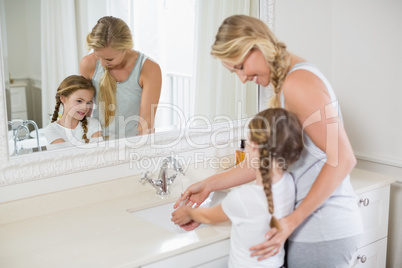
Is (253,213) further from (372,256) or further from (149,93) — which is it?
(372,256)

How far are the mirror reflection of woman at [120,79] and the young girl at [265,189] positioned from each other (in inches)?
23.3

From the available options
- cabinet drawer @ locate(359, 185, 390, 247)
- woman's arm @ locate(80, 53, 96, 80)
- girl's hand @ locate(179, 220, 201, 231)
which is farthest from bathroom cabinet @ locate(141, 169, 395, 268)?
woman's arm @ locate(80, 53, 96, 80)

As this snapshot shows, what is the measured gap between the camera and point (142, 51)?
75.3 inches

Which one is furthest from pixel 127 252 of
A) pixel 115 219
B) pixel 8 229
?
pixel 8 229

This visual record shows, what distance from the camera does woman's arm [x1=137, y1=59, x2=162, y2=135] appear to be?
196cm

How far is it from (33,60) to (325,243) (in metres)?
1.10

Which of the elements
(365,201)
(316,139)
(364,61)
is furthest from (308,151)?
(364,61)

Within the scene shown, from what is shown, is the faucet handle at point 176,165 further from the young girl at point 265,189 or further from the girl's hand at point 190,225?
the young girl at point 265,189

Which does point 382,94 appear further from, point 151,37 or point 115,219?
point 115,219

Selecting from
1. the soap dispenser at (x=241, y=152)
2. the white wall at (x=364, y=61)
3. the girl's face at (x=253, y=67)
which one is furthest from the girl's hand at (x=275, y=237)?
the white wall at (x=364, y=61)

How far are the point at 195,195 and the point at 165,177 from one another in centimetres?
20

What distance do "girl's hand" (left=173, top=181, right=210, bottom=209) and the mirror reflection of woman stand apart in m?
0.32

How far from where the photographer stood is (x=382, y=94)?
2395 millimetres

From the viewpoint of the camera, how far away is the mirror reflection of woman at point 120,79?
1.81 meters
